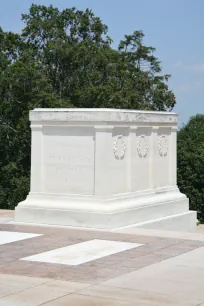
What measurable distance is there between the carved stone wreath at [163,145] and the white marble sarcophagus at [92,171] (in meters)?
0.60

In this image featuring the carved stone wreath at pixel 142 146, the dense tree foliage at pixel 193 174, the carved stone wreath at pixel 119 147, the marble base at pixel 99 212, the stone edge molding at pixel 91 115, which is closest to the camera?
→ the marble base at pixel 99 212

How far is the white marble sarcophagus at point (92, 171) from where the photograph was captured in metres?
13.8

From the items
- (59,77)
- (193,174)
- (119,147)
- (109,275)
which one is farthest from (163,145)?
(59,77)

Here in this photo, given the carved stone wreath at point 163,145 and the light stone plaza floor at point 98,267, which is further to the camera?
the carved stone wreath at point 163,145

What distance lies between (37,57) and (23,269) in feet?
72.3

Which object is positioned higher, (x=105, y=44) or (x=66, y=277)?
(x=105, y=44)

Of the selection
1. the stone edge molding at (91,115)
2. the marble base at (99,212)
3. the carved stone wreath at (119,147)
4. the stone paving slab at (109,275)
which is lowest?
the stone paving slab at (109,275)

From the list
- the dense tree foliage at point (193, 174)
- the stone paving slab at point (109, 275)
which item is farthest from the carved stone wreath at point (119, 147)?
the dense tree foliage at point (193, 174)

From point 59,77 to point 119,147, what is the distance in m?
16.9

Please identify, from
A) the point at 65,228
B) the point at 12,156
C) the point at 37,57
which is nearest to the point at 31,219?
the point at 65,228

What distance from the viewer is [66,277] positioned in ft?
30.6

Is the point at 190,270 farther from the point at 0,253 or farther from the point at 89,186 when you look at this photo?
the point at 89,186

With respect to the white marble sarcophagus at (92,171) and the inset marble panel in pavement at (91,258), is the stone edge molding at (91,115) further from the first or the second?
the inset marble panel in pavement at (91,258)

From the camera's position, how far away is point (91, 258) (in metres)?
10.7
